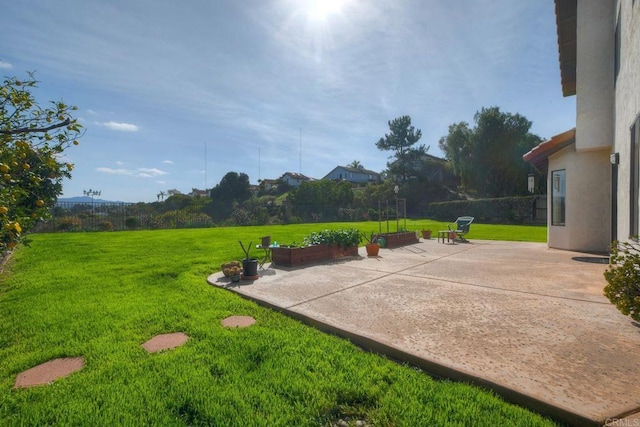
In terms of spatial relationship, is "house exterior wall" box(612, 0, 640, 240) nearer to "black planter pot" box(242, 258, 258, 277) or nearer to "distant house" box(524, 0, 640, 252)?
"distant house" box(524, 0, 640, 252)

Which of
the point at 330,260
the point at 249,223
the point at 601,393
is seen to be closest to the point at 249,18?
the point at 330,260

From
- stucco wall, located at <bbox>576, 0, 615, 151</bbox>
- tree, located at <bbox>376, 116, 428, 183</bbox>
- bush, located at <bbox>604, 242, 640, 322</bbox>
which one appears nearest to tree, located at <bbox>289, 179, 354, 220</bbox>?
tree, located at <bbox>376, 116, 428, 183</bbox>

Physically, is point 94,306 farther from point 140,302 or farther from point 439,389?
point 439,389

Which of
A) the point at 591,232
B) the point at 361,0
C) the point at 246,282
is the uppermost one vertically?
the point at 361,0

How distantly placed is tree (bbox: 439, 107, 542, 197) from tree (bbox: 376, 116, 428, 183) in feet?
31.1

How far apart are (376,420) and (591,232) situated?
1011 cm

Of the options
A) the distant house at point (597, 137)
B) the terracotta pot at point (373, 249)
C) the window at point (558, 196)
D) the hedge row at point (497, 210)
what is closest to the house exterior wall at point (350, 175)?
the hedge row at point (497, 210)

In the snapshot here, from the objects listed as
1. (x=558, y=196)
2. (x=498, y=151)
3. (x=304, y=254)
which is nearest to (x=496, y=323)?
(x=304, y=254)

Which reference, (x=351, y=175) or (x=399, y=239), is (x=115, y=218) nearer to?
(x=399, y=239)

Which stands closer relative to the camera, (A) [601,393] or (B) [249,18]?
(A) [601,393]

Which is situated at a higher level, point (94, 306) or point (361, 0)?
point (361, 0)

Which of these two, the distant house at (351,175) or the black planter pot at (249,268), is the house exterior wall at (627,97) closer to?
the black planter pot at (249,268)

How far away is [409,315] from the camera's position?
3.65 metres

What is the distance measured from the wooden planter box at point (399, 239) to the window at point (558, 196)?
15.4 feet
